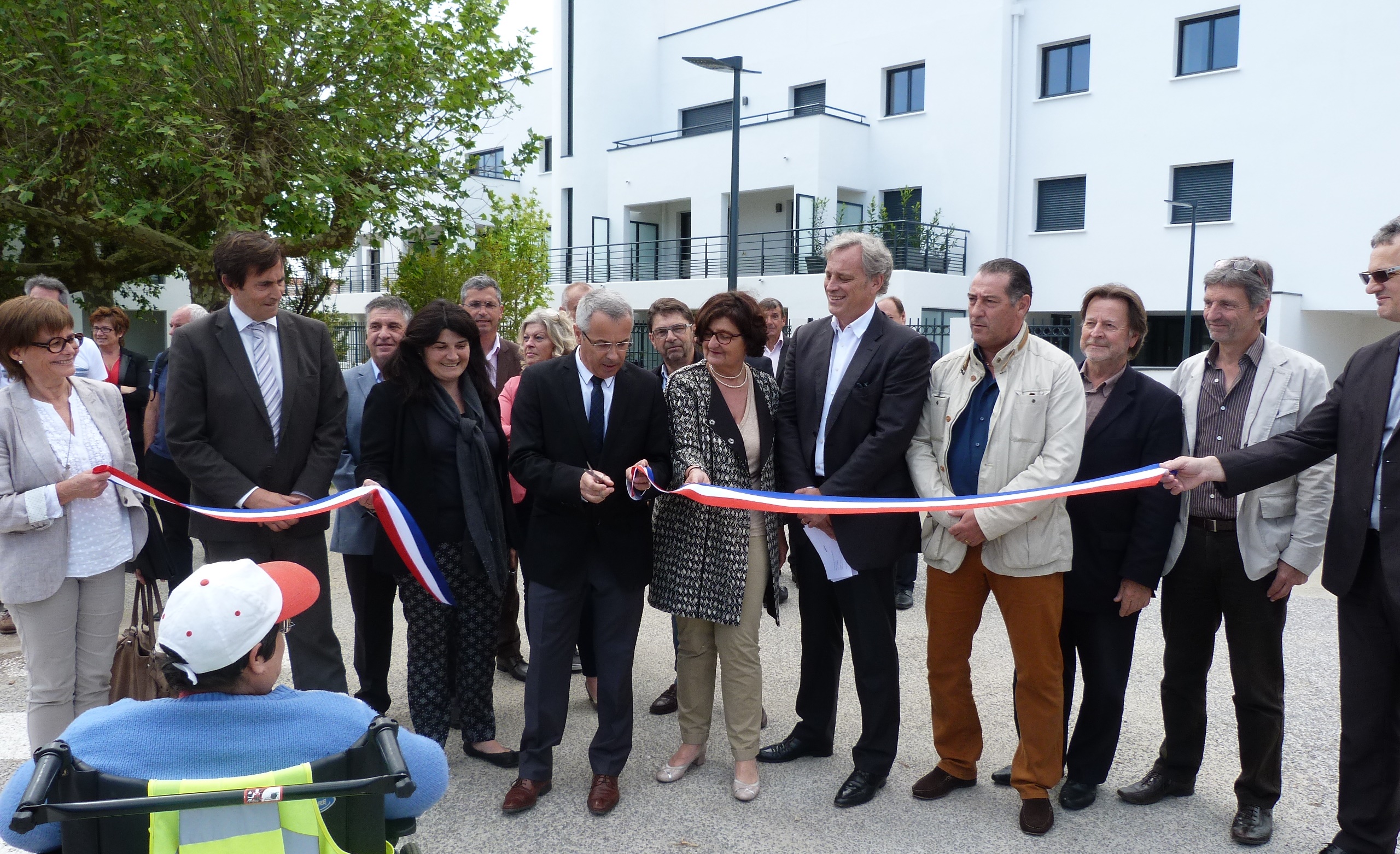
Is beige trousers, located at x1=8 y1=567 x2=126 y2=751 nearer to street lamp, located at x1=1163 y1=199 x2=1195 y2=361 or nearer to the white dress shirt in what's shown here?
the white dress shirt

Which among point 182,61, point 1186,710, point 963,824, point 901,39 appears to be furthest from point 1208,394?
point 901,39

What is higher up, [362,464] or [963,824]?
[362,464]

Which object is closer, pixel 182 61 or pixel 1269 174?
pixel 182 61

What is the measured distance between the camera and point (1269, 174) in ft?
64.7

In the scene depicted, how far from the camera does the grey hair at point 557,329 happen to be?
5770mm

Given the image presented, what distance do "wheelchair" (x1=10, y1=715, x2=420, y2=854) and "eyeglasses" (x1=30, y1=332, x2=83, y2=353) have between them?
246cm

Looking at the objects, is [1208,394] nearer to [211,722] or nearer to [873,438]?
[873,438]

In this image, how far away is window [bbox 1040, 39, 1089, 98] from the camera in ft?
72.8

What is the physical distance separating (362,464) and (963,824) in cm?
295

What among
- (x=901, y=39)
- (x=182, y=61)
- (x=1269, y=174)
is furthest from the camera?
(x=901, y=39)

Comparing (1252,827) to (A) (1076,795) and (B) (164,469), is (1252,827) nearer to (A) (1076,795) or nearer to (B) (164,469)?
(A) (1076,795)

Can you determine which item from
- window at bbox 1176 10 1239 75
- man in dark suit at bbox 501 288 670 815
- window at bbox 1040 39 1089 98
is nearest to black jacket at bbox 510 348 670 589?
man in dark suit at bbox 501 288 670 815

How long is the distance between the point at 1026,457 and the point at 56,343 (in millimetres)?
3798

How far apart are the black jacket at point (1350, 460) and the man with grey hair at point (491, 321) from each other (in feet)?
12.8
